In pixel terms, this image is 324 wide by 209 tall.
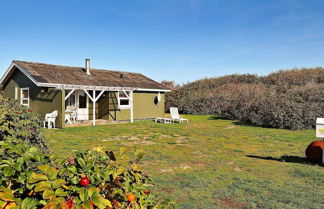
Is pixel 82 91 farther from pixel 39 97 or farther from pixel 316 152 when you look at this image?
pixel 316 152

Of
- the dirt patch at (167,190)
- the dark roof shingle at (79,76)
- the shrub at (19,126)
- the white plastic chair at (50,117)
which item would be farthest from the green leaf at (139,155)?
the dark roof shingle at (79,76)

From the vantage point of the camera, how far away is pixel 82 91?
712 inches

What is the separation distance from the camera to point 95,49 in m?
21.3

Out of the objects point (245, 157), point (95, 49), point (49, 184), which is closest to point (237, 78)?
point (95, 49)

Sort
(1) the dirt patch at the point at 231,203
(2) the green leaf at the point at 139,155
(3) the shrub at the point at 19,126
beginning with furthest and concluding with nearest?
(1) the dirt patch at the point at 231,203 < (3) the shrub at the point at 19,126 < (2) the green leaf at the point at 139,155

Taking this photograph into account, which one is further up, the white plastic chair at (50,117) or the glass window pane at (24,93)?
the glass window pane at (24,93)

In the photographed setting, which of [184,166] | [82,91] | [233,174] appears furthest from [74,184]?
[82,91]

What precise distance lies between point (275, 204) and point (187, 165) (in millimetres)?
2672

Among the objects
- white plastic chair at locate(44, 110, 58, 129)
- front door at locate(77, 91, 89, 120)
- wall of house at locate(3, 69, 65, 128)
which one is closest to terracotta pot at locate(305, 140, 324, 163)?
wall of house at locate(3, 69, 65, 128)

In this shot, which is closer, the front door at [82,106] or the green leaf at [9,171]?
the green leaf at [9,171]

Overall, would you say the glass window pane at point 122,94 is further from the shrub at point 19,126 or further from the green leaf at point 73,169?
the green leaf at point 73,169

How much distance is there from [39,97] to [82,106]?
3372 millimetres

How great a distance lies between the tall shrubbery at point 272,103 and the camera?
47.2 ft

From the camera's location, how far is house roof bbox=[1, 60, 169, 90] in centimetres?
1509
